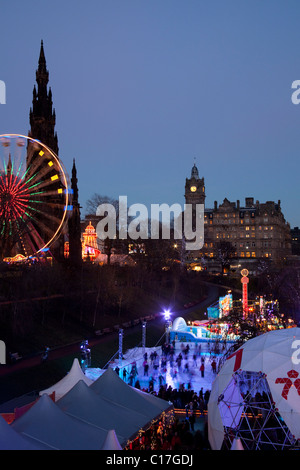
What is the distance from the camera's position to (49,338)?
3253cm

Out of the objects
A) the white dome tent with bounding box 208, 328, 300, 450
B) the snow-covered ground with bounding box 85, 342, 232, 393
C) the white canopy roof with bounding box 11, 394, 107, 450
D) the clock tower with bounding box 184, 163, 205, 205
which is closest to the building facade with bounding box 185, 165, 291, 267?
the clock tower with bounding box 184, 163, 205, 205

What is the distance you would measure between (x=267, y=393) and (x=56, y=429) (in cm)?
669

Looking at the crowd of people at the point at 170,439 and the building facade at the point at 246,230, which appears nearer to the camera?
the crowd of people at the point at 170,439

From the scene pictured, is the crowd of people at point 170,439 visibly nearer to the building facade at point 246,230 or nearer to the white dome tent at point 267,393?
the white dome tent at point 267,393

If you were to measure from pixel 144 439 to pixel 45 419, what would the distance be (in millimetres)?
3696

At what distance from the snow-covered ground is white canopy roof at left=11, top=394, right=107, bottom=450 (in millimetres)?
9535

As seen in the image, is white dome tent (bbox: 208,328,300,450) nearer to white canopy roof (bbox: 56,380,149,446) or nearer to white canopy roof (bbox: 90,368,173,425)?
white canopy roof (bbox: 90,368,173,425)

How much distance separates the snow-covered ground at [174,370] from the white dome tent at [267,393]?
8.14 m

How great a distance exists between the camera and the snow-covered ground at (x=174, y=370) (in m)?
24.1

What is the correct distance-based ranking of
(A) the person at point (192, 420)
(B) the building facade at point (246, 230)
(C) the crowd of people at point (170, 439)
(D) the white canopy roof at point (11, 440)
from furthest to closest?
(B) the building facade at point (246, 230), (A) the person at point (192, 420), (C) the crowd of people at point (170, 439), (D) the white canopy roof at point (11, 440)

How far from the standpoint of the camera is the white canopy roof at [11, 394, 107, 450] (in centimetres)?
1183

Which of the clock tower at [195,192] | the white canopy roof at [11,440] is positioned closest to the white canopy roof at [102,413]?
the white canopy roof at [11,440]

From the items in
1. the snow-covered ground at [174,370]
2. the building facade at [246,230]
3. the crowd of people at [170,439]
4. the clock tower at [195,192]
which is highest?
the clock tower at [195,192]

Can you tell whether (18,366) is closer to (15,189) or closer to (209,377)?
(209,377)
